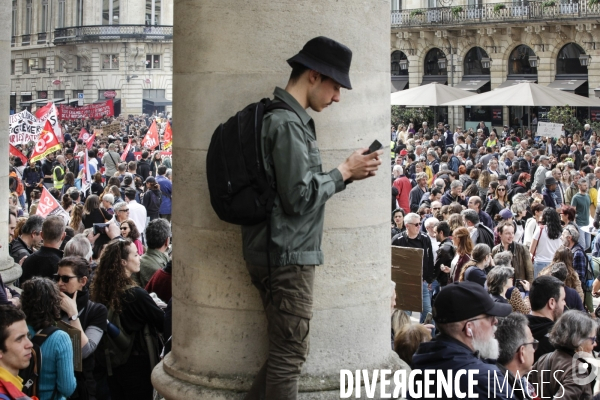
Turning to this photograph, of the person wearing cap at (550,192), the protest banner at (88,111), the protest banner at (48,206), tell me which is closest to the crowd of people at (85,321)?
the protest banner at (48,206)

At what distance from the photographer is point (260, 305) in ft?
14.3

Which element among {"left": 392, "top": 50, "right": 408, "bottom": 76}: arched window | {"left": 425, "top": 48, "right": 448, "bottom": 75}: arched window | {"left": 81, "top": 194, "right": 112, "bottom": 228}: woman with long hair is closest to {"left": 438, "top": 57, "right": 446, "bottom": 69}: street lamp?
{"left": 425, "top": 48, "right": 448, "bottom": 75}: arched window

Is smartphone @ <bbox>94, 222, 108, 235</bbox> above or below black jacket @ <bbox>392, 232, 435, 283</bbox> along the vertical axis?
above

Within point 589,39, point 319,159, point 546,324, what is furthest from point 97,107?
point 319,159

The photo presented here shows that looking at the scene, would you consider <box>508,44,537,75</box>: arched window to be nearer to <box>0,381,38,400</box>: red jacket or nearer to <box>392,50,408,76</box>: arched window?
<box>392,50,408,76</box>: arched window

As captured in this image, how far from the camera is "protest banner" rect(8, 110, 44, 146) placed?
71.1 feet

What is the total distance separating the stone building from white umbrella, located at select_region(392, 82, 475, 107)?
8940 millimetres

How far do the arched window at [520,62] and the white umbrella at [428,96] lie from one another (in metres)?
14.9

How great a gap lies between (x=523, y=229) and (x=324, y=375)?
9.92 meters

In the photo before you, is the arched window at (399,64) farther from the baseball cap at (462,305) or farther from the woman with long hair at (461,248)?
the baseball cap at (462,305)

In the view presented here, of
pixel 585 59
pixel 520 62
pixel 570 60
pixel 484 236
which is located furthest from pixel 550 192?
pixel 520 62

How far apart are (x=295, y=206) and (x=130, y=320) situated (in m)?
3.08

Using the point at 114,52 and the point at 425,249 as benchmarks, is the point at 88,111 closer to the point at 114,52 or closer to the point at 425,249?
the point at 425,249

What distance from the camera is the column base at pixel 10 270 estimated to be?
9.66 m
